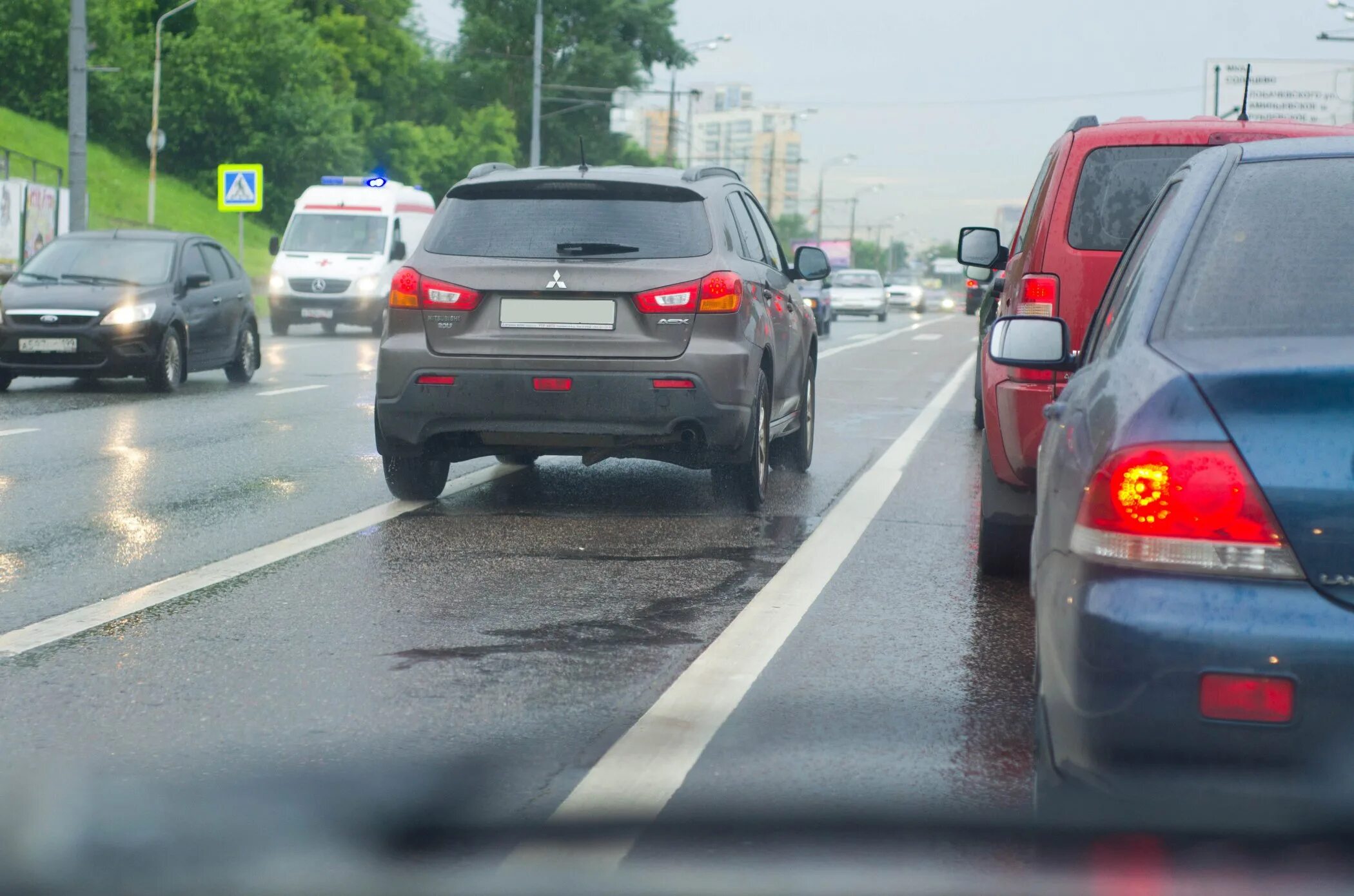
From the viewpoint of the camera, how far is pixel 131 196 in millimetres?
58562

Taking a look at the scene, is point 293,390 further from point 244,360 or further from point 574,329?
point 574,329

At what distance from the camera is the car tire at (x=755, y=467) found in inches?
351

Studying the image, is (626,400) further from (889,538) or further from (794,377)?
Answer: (794,377)

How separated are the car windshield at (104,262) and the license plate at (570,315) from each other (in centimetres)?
975

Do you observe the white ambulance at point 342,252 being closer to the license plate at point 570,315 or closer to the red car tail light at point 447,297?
the red car tail light at point 447,297

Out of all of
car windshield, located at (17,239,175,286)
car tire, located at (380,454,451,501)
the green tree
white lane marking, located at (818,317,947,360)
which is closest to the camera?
car tire, located at (380,454,451,501)

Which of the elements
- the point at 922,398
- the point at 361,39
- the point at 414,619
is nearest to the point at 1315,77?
the point at 361,39

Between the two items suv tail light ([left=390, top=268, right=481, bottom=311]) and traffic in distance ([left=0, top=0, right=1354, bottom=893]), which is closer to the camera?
traffic in distance ([left=0, top=0, right=1354, bottom=893])

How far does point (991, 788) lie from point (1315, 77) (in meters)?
71.0

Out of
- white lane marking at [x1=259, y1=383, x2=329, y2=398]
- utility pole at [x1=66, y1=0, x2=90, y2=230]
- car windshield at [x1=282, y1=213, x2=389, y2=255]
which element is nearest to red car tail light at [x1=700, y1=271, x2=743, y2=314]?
white lane marking at [x1=259, y1=383, x2=329, y2=398]

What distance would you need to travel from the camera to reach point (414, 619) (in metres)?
6.28

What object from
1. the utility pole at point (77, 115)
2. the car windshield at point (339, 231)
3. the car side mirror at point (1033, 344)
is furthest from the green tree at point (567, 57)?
the car side mirror at point (1033, 344)

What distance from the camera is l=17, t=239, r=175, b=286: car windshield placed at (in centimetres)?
1734

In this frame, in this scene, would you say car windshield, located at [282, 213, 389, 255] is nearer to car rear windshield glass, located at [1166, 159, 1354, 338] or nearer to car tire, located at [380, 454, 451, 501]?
car tire, located at [380, 454, 451, 501]
